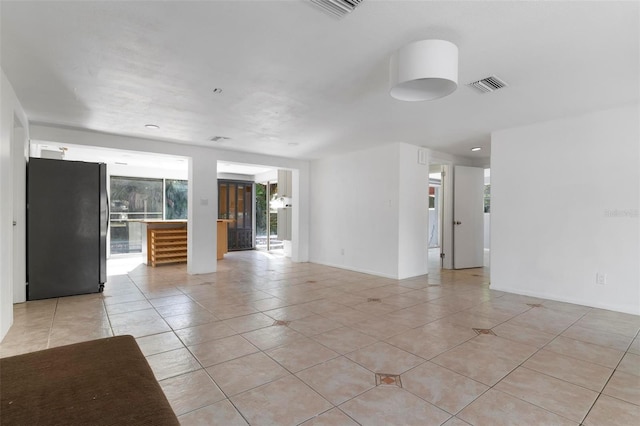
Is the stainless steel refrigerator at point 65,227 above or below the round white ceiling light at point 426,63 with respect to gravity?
below

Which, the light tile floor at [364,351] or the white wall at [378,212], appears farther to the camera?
the white wall at [378,212]

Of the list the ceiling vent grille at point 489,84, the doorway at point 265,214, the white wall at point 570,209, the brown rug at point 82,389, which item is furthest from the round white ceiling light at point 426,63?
the doorway at point 265,214

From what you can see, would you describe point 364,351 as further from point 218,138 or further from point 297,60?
point 218,138

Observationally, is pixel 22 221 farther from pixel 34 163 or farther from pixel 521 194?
pixel 521 194

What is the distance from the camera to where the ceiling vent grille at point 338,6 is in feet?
6.09

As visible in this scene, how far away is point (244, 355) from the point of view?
101 inches

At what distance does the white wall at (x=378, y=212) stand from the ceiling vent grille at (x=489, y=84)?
242 cm

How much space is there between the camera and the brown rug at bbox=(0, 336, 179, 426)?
1.00m

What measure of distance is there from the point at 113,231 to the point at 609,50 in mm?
10159

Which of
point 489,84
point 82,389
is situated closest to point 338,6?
point 489,84

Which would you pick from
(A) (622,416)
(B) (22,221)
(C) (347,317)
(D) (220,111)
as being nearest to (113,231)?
(B) (22,221)

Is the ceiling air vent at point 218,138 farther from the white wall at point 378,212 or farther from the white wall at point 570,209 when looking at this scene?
the white wall at point 570,209

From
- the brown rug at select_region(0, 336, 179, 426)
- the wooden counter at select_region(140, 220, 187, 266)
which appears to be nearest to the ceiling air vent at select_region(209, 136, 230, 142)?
the wooden counter at select_region(140, 220, 187, 266)

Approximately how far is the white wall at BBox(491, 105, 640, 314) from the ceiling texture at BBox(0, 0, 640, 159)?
408mm
